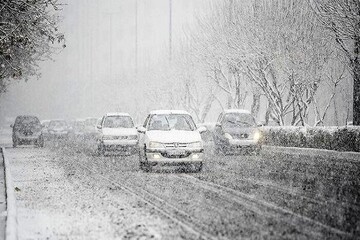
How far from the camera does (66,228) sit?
9781 mm

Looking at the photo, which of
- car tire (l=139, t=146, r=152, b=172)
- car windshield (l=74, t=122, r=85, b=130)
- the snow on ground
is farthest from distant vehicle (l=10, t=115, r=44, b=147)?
the snow on ground

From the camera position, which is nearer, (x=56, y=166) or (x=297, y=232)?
(x=297, y=232)

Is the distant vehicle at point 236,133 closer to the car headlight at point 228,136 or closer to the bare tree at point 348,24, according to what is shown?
the car headlight at point 228,136

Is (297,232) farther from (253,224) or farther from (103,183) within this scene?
(103,183)

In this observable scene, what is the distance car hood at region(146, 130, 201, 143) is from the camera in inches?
714

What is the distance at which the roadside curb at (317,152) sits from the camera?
22.7 metres

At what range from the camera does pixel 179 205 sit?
38.5 feet

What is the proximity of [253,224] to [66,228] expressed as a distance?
9.51 ft

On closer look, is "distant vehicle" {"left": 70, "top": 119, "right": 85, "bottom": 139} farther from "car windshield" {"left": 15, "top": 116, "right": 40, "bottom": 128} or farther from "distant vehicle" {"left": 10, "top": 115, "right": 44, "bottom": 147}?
"distant vehicle" {"left": 10, "top": 115, "right": 44, "bottom": 147}

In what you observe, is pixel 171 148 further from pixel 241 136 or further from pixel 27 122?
pixel 27 122

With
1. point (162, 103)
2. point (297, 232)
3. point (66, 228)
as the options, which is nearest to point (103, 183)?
point (66, 228)

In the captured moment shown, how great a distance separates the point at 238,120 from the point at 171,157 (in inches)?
403

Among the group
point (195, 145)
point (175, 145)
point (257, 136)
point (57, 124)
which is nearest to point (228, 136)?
point (257, 136)

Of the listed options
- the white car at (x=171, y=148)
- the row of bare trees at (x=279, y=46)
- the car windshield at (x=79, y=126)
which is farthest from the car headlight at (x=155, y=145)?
the car windshield at (x=79, y=126)
